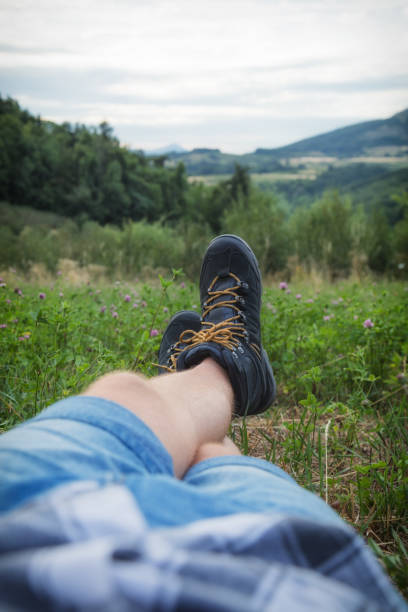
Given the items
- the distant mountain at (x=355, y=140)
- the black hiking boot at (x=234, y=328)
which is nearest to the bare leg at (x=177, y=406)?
the black hiking boot at (x=234, y=328)

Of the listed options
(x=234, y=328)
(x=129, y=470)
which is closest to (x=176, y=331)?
(x=234, y=328)

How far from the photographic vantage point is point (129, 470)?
1.99 feet

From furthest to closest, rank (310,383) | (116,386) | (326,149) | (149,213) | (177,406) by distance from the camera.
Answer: (326,149) < (149,213) < (310,383) < (177,406) < (116,386)

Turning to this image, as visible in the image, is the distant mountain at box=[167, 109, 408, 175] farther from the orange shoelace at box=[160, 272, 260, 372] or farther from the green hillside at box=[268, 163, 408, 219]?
the orange shoelace at box=[160, 272, 260, 372]

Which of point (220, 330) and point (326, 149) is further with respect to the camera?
point (326, 149)

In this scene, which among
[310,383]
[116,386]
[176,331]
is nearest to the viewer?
[116,386]

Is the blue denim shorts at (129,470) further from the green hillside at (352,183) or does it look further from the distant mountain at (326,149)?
the distant mountain at (326,149)

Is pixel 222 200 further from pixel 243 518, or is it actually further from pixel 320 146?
pixel 320 146

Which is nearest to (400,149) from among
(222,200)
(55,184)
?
(222,200)

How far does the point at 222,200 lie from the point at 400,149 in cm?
4951

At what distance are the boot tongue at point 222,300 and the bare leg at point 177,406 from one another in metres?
0.60

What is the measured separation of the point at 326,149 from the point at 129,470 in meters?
85.9

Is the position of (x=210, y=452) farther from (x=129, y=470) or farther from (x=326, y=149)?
(x=326, y=149)

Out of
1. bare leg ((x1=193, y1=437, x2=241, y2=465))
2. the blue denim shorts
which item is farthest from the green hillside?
the blue denim shorts
